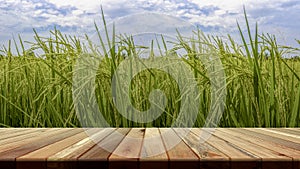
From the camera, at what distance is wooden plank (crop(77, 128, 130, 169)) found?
1307 millimetres

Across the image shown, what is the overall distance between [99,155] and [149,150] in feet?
0.62

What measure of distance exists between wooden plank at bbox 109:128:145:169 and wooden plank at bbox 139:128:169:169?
21mm

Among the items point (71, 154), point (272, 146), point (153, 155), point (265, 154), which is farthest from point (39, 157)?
point (272, 146)

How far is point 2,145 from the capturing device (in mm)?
1614

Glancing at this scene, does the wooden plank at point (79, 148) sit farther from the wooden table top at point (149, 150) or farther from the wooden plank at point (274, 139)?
the wooden plank at point (274, 139)

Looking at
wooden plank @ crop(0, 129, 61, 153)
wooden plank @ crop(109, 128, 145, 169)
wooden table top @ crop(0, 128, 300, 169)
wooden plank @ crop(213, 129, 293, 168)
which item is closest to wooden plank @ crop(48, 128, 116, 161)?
wooden table top @ crop(0, 128, 300, 169)

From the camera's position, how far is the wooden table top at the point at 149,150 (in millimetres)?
1301

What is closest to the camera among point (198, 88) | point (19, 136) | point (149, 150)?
point (149, 150)

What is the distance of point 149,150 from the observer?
57.1 inches

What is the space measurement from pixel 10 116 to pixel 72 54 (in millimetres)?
662

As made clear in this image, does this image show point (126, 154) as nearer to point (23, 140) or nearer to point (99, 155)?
point (99, 155)

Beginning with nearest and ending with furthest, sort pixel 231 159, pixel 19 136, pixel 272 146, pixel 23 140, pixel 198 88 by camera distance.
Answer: pixel 231 159 < pixel 272 146 < pixel 23 140 < pixel 19 136 < pixel 198 88
